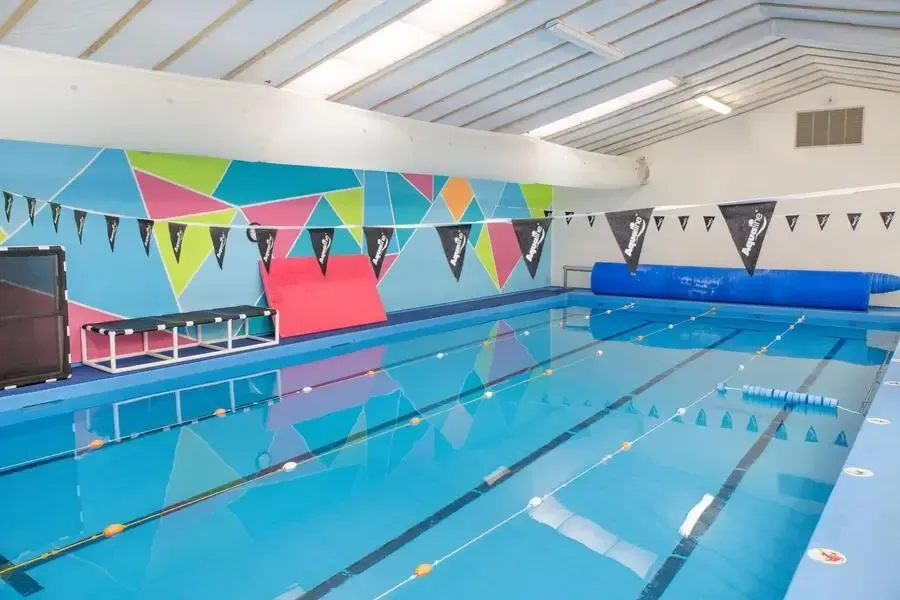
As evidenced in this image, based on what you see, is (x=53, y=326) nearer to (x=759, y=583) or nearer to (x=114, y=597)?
(x=114, y=597)

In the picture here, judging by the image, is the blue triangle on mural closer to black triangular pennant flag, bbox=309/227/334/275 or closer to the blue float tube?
the blue float tube

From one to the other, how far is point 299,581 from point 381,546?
42 centimetres

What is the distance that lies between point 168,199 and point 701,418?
221 inches

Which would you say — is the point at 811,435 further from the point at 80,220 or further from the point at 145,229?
the point at 80,220

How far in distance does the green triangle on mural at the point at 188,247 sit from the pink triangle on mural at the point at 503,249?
5.33 m

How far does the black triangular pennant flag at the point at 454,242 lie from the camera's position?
6.98 metres

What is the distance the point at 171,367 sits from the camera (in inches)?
239

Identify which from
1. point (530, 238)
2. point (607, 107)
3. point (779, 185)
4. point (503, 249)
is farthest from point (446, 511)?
point (779, 185)

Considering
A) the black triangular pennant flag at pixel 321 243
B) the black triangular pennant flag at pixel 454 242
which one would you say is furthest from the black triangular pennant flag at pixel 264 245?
the black triangular pennant flag at pixel 454 242

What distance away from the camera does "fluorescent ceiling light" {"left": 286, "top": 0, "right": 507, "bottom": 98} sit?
543 centimetres

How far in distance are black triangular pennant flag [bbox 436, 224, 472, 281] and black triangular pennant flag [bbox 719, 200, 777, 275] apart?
8.70 feet

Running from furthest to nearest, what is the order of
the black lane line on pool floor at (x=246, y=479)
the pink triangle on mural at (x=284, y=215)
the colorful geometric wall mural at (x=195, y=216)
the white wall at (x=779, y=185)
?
the white wall at (x=779, y=185)
the pink triangle on mural at (x=284, y=215)
the colorful geometric wall mural at (x=195, y=216)
the black lane line on pool floor at (x=246, y=479)

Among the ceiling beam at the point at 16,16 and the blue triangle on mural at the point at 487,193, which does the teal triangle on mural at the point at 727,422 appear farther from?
the blue triangle on mural at the point at 487,193

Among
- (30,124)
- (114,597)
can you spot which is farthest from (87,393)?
(114,597)
